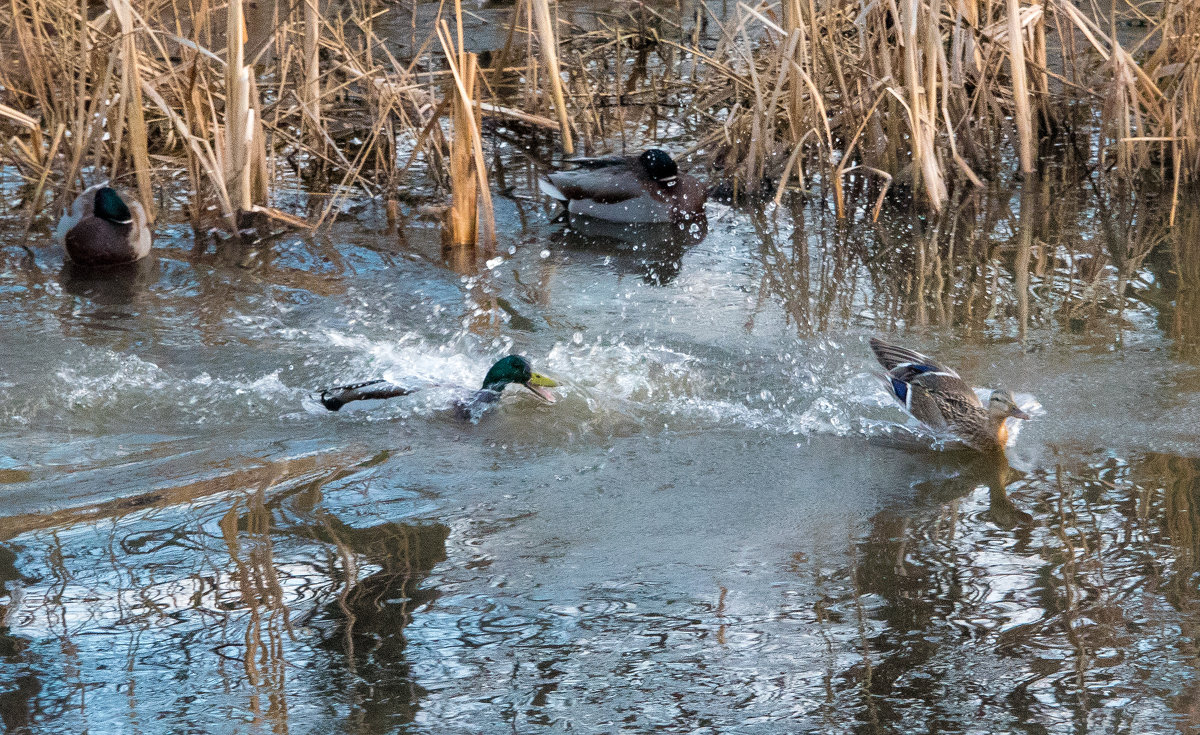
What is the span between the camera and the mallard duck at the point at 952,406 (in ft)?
13.4

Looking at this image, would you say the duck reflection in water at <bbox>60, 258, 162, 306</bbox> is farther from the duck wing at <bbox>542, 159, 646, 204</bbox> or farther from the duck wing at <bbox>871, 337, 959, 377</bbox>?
the duck wing at <bbox>871, 337, 959, 377</bbox>

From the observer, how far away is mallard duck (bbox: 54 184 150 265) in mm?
6090

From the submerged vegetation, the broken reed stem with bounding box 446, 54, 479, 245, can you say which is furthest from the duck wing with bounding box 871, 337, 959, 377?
the broken reed stem with bounding box 446, 54, 479, 245

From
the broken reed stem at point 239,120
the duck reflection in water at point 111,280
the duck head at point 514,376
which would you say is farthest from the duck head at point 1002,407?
the duck reflection in water at point 111,280

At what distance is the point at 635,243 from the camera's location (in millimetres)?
6867

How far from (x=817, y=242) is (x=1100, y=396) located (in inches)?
89.7

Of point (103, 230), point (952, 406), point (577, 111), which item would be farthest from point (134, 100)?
point (952, 406)

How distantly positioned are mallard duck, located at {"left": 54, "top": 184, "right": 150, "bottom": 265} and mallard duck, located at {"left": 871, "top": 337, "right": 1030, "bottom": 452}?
3.96 meters

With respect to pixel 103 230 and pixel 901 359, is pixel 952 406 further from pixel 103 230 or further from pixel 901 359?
pixel 103 230

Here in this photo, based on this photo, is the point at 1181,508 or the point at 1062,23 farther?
the point at 1062,23

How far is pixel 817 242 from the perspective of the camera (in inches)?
257

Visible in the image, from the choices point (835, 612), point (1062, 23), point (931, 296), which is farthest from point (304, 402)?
point (1062, 23)

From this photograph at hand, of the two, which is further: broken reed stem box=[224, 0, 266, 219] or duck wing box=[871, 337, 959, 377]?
broken reed stem box=[224, 0, 266, 219]

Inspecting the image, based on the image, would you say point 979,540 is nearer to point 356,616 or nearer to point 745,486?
point 745,486
